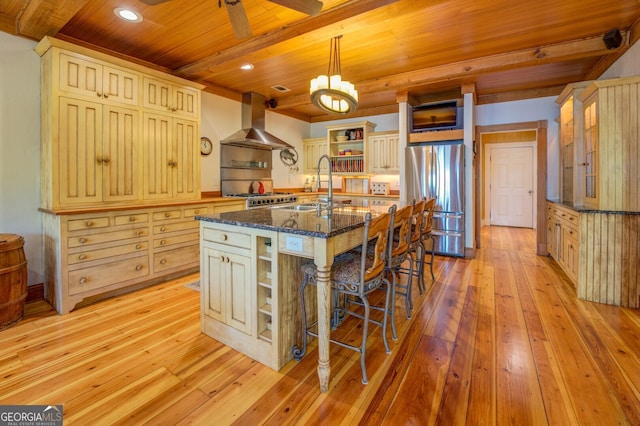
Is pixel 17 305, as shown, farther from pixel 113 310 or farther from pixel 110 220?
pixel 110 220

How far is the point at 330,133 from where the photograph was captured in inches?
258

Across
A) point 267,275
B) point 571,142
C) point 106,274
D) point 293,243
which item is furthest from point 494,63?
point 106,274

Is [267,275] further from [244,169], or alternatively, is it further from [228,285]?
[244,169]

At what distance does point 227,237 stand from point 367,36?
266cm

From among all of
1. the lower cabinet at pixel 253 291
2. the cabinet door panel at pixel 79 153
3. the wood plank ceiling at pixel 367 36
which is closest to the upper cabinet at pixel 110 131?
the cabinet door panel at pixel 79 153

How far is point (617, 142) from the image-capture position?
3.00 metres

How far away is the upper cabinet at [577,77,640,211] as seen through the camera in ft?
9.59

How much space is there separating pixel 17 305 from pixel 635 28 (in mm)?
6250

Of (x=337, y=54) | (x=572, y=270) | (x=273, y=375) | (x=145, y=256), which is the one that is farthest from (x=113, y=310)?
(x=572, y=270)

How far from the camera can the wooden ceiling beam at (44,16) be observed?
2498mm

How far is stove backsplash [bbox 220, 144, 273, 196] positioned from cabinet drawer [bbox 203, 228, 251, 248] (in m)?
2.97

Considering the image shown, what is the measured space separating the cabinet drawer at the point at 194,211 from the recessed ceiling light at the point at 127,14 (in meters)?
2.00

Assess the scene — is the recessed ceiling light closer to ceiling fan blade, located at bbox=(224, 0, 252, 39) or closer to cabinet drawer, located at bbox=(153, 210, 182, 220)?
ceiling fan blade, located at bbox=(224, 0, 252, 39)

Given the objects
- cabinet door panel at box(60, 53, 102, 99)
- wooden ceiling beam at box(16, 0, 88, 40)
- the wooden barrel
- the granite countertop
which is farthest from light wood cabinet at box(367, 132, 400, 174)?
the wooden barrel
